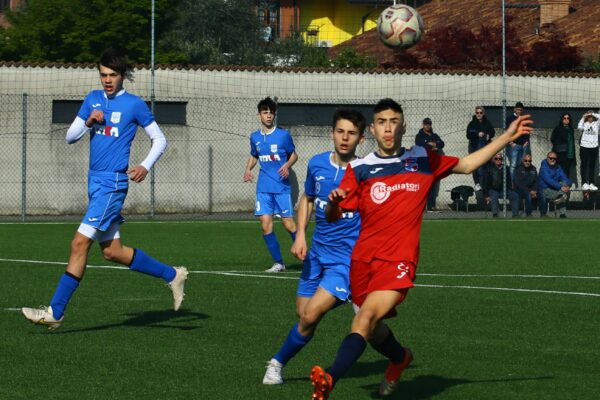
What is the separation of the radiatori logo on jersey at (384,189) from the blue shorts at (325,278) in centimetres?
92

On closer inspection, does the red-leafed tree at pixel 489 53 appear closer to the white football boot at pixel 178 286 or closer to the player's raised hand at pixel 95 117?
the white football boot at pixel 178 286

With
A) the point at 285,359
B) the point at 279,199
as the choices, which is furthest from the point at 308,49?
the point at 285,359

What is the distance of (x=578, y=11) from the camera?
159 feet

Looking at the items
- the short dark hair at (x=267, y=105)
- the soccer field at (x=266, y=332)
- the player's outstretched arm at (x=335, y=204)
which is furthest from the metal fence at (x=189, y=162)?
the player's outstretched arm at (x=335, y=204)

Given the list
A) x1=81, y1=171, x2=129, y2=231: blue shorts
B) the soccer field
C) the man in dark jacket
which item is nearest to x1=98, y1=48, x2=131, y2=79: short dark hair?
x1=81, y1=171, x2=129, y2=231: blue shorts

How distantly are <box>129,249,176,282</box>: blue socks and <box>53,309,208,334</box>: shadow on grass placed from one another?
36 cm

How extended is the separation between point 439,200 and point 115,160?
67.6 ft

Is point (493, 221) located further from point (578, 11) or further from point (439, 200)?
point (578, 11)

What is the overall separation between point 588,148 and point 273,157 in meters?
14.7

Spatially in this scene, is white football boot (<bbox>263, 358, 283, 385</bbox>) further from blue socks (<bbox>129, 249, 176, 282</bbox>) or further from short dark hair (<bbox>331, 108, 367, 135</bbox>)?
blue socks (<bbox>129, 249, 176, 282</bbox>)

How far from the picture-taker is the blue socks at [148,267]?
35.2ft

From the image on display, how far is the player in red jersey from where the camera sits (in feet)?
23.2

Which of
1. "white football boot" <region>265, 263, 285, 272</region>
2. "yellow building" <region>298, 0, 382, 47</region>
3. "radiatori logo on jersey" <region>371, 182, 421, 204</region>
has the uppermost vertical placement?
"yellow building" <region>298, 0, 382, 47</region>

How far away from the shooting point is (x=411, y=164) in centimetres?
739
